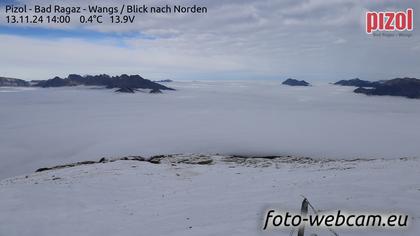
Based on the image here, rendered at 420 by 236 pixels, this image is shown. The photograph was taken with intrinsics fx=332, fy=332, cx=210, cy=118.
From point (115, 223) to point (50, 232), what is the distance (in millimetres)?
2926

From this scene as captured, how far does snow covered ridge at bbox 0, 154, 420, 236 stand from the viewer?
48.3 ft

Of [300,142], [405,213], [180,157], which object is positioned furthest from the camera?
[300,142]

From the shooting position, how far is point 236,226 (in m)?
13.8

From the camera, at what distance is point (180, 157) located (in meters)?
48.3

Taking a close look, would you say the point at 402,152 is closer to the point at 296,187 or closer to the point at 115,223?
the point at 296,187

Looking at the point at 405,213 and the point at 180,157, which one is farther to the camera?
the point at 180,157

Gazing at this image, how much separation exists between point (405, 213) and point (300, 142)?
92.8 m

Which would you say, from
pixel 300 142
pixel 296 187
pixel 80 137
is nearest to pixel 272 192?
pixel 296 187

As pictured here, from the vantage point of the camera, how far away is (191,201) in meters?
19.0

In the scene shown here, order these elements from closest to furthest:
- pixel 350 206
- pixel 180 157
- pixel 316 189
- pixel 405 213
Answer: pixel 405 213 < pixel 350 206 < pixel 316 189 < pixel 180 157

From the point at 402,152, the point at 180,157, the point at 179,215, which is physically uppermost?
the point at 179,215

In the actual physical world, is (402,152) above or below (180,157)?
below

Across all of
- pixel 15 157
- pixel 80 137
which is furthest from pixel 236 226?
pixel 80 137

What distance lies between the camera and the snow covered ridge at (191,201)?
14719mm
